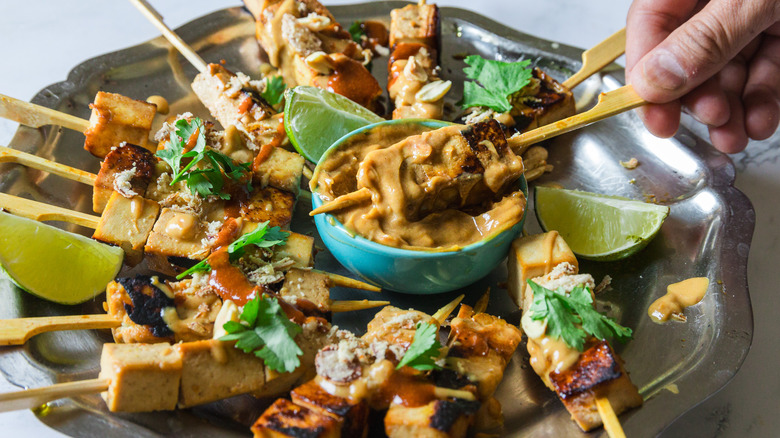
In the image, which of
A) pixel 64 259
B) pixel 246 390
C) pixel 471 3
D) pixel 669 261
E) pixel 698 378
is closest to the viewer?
pixel 246 390

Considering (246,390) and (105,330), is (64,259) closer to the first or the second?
(105,330)

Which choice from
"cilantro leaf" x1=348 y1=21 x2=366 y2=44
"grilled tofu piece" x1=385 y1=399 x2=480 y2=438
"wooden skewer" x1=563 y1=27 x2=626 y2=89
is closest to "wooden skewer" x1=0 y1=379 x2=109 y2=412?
"grilled tofu piece" x1=385 y1=399 x2=480 y2=438

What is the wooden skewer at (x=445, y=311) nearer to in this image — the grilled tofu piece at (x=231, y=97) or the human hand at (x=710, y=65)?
the human hand at (x=710, y=65)

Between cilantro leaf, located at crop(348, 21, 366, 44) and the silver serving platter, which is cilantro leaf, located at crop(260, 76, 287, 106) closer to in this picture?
the silver serving platter

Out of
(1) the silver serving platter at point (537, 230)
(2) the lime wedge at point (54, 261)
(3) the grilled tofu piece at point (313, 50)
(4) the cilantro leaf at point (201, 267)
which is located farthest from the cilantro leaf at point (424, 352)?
(3) the grilled tofu piece at point (313, 50)

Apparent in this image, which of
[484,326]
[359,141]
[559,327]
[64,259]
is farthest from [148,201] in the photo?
[559,327]

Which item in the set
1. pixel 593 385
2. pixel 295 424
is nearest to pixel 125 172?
pixel 295 424
